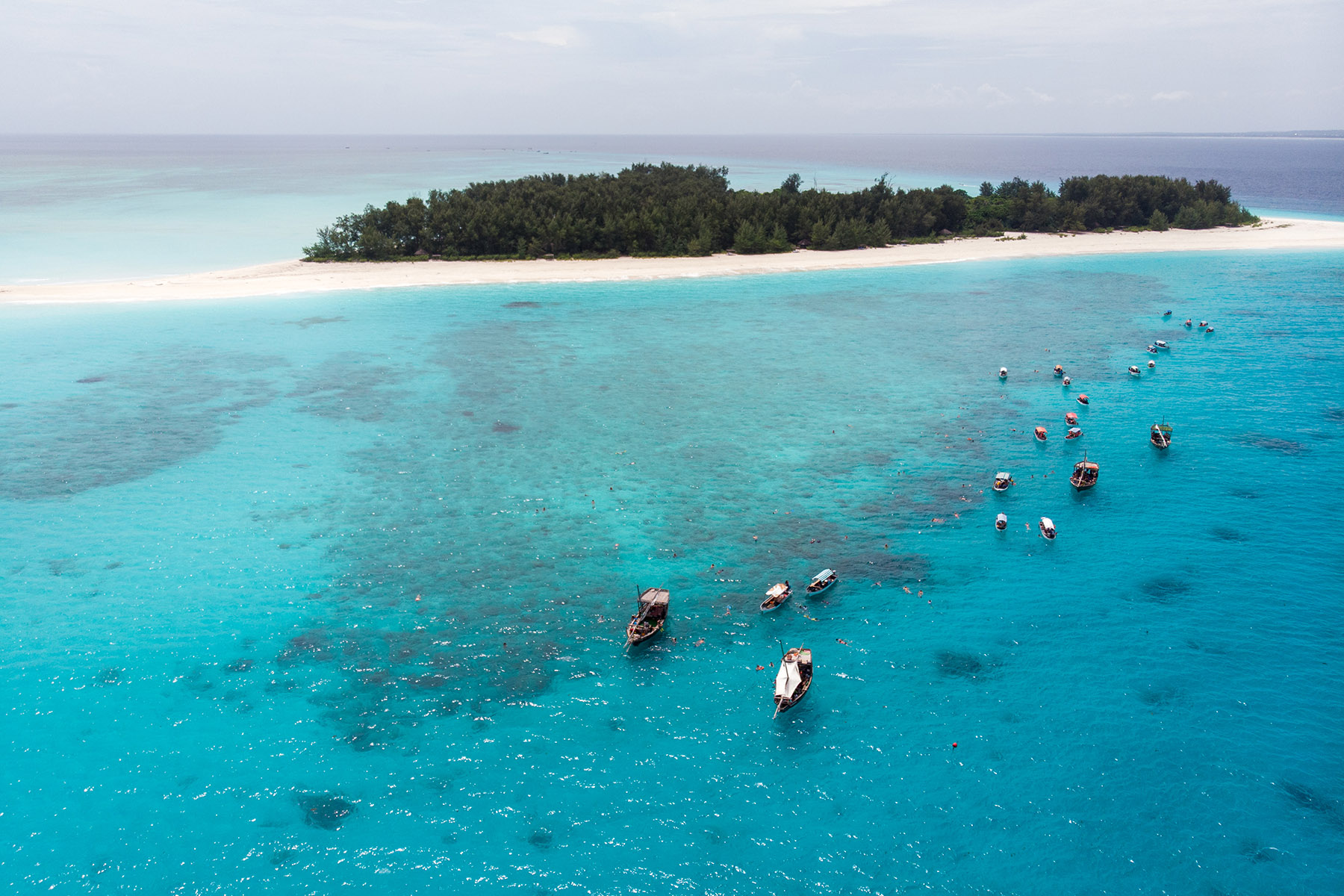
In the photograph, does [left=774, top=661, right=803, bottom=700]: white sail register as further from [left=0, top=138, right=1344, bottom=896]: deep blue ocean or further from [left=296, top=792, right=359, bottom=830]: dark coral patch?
[left=296, top=792, right=359, bottom=830]: dark coral patch

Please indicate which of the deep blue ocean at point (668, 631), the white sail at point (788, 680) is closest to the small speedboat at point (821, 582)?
the deep blue ocean at point (668, 631)

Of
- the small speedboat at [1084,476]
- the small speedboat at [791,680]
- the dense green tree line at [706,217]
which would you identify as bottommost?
the small speedboat at [791,680]

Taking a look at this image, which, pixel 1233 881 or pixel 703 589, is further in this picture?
pixel 703 589

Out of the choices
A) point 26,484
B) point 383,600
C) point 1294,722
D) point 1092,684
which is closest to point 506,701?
point 383,600

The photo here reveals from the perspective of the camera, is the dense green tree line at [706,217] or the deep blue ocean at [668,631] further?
the dense green tree line at [706,217]

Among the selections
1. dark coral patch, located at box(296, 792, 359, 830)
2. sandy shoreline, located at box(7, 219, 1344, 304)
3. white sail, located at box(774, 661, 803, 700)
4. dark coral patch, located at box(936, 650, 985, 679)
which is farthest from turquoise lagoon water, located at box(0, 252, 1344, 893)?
sandy shoreline, located at box(7, 219, 1344, 304)

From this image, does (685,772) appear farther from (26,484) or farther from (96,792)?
(26,484)

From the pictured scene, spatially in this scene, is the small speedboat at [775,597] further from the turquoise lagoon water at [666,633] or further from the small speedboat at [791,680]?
the small speedboat at [791,680]
